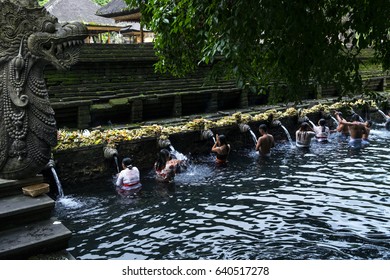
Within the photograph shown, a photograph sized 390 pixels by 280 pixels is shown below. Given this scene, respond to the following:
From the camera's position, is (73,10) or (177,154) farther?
(73,10)

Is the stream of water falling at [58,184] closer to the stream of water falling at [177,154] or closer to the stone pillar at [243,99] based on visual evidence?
the stream of water falling at [177,154]

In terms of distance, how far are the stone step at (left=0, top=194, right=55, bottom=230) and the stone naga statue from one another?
41cm

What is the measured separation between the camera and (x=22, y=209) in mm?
4297

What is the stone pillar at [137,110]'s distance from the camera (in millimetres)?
15656

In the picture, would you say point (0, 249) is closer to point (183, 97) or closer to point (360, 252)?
point (360, 252)

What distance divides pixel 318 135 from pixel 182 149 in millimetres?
5951

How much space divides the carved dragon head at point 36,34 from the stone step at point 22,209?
5.69 ft

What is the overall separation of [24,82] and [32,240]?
2.02 m

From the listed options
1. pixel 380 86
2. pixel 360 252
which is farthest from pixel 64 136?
pixel 380 86

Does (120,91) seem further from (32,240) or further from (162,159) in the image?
(32,240)

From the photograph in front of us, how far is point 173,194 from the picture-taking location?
10000 millimetres

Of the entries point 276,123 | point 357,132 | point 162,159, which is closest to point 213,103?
point 276,123

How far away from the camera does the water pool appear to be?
6.79 meters

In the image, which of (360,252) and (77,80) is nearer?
(360,252)
